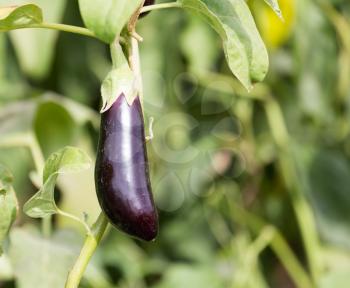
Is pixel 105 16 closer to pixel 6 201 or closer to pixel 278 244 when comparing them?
pixel 6 201

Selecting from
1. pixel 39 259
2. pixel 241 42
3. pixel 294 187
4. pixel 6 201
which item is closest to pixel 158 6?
pixel 241 42

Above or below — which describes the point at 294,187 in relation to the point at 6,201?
below

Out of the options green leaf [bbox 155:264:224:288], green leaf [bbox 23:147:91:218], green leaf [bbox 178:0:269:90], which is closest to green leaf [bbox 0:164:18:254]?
green leaf [bbox 23:147:91:218]

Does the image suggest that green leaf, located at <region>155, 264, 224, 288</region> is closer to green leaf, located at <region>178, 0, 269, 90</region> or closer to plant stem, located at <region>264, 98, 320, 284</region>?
plant stem, located at <region>264, 98, 320, 284</region>

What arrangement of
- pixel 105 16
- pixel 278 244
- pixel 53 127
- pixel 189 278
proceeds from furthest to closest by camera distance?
pixel 278 244 → pixel 189 278 → pixel 53 127 → pixel 105 16

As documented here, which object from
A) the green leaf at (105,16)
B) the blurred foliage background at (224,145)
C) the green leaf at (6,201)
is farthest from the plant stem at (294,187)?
the green leaf at (105,16)

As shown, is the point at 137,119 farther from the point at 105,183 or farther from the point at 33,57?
the point at 33,57

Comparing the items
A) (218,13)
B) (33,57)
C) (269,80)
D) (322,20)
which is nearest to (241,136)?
→ (269,80)

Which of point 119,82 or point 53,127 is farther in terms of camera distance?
point 53,127
